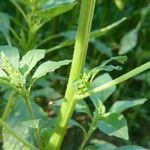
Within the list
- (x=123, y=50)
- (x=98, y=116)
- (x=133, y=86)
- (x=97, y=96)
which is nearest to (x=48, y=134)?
(x=98, y=116)

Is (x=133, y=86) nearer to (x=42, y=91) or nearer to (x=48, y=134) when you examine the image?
(x=42, y=91)

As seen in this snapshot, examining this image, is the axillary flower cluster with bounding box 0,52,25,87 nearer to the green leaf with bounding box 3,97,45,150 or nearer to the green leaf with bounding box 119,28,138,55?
the green leaf with bounding box 3,97,45,150

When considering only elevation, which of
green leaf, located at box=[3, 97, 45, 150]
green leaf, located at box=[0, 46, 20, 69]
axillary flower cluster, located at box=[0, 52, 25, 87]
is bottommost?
green leaf, located at box=[3, 97, 45, 150]

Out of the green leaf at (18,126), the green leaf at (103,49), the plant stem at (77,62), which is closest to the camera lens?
the plant stem at (77,62)

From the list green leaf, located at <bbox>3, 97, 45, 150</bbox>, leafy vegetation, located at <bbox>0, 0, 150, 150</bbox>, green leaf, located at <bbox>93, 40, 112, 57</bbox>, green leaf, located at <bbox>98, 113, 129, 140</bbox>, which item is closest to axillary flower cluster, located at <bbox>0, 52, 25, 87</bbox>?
leafy vegetation, located at <bbox>0, 0, 150, 150</bbox>

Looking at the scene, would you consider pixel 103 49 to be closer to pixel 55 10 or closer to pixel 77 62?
pixel 55 10

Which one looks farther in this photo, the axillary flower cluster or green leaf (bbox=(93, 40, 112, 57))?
green leaf (bbox=(93, 40, 112, 57))

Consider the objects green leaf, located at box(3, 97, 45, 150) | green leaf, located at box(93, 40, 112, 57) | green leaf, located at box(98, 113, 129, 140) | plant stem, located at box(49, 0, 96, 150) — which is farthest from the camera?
green leaf, located at box(93, 40, 112, 57)

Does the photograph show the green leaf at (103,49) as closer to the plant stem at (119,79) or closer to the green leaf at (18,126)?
the green leaf at (18,126)

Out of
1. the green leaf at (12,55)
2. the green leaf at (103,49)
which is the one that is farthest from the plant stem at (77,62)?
the green leaf at (103,49)
